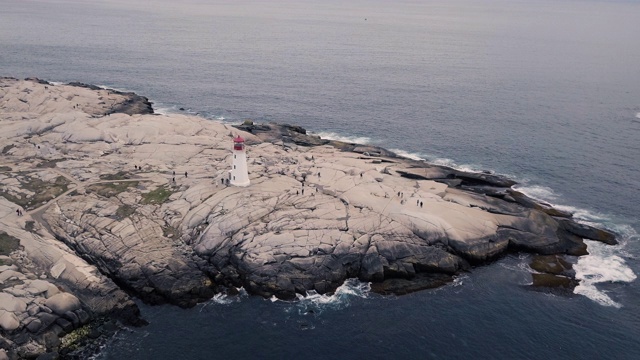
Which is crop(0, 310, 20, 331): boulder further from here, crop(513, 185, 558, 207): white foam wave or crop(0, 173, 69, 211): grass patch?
crop(513, 185, 558, 207): white foam wave

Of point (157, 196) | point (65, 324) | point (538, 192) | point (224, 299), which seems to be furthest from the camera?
point (538, 192)

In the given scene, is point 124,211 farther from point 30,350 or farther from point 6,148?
point 6,148

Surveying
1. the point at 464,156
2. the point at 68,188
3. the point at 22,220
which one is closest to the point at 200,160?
the point at 68,188

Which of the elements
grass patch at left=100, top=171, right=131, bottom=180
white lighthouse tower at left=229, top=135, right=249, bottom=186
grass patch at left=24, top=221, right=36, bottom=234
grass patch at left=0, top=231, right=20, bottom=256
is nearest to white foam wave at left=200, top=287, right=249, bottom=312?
white lighthouse tower at left=229, top=135, right=249, bottom=186

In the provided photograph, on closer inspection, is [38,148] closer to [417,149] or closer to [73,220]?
[73,220]

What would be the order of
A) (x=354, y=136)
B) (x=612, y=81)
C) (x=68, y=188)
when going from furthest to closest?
1. (x=612, y=81)
2. (x=354, y=136)
3. (x=68, y=188)

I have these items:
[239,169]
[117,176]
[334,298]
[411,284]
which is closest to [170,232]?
[239,169]
